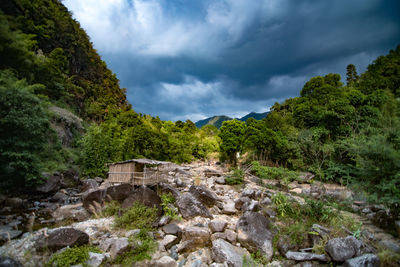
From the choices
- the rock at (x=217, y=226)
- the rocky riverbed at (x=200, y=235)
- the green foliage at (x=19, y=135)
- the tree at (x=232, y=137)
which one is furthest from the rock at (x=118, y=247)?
the tree at (x=232, y=137)

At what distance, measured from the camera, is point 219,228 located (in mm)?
7273

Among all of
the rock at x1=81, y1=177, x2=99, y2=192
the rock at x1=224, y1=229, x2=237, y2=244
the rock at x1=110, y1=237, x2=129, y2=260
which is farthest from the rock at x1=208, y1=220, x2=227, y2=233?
the rock at x1=81, y1=177, x2=99, y2=192

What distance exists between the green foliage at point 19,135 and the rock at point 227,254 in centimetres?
1052

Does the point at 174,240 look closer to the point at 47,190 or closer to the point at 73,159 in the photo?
the point at 47,190

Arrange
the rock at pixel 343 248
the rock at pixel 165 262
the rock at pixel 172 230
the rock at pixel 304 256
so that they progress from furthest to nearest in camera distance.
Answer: the rock at pixel 172 230, the rock at pixel 304 256, the rock at pixel 165 262, the rock at pixel 343 248

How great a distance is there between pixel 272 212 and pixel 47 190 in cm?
1313

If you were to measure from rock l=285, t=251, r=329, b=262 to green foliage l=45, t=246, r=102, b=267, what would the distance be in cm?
631

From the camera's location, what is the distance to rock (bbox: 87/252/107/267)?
16.6ft

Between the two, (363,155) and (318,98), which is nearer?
(363,155)

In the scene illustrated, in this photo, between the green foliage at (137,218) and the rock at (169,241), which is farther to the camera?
the green foliage at (137,218)

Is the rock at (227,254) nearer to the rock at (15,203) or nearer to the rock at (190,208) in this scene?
the rock at (190,208)

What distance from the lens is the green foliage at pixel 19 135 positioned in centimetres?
899

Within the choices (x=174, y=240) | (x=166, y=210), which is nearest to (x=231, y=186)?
(x=166, y=210)

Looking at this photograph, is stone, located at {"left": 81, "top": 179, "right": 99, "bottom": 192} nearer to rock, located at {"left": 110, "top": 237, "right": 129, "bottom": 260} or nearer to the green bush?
rock, located at {"left": 110, "top": 237, "right": 129, "bottom": 260}
